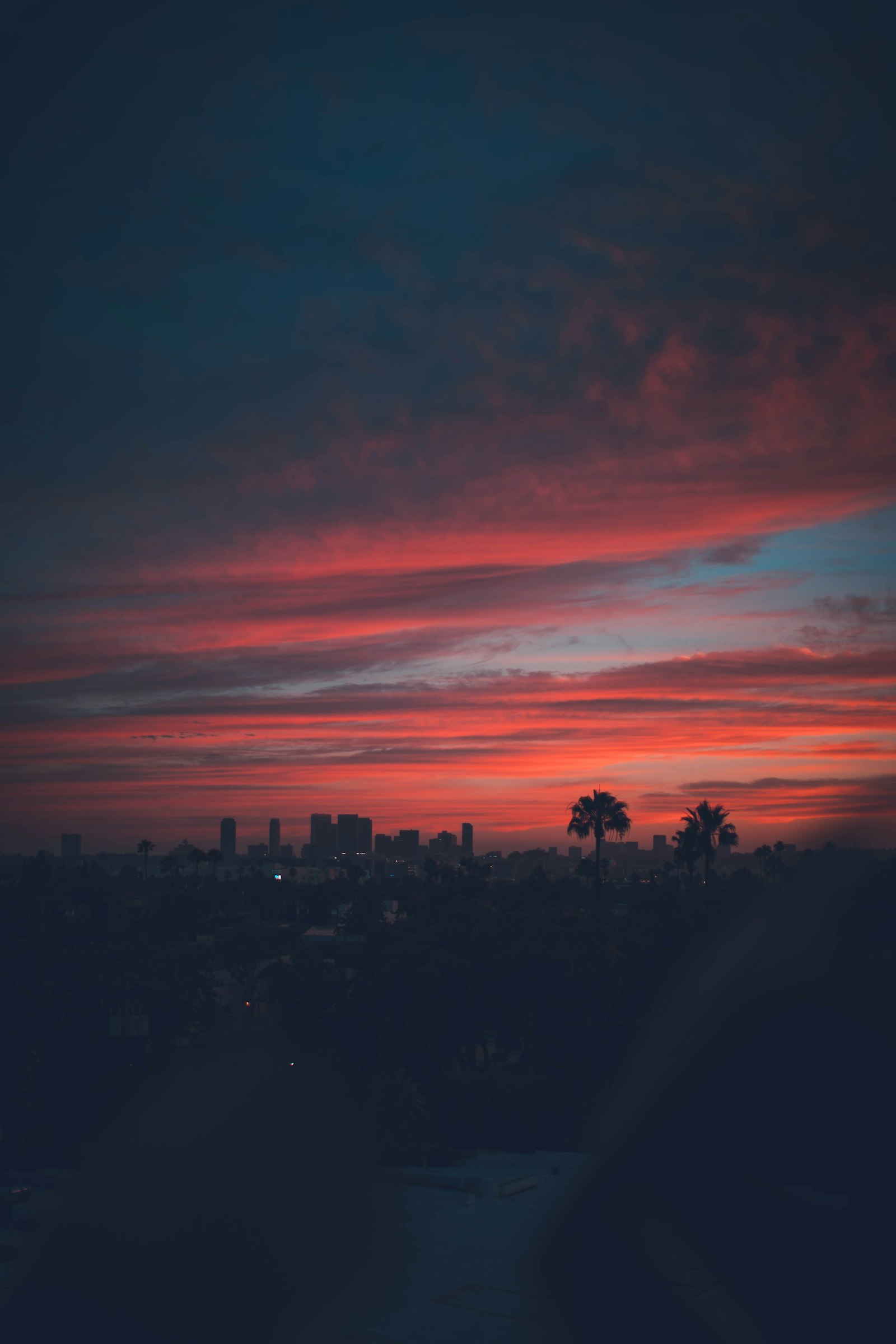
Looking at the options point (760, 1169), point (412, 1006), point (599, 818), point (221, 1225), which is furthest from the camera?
point (599, 818)

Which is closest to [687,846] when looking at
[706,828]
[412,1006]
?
[706,828]

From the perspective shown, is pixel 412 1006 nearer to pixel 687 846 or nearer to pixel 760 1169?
pixel 760 1169

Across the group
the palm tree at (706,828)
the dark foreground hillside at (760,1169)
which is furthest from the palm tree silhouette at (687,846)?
the dark foreground hillside at (760,1169)

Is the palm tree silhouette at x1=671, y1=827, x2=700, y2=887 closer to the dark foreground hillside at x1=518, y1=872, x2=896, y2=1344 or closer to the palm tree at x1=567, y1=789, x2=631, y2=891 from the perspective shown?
the palm tree at x1=567, y1=789, x2=631, y2=891

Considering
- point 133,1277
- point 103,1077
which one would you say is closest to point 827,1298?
point 133,1277

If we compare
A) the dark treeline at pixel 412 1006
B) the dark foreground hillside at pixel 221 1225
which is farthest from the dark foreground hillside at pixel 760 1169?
the dark foreground hillside at pixel 221 1225

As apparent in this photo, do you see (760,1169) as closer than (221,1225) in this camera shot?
Yes

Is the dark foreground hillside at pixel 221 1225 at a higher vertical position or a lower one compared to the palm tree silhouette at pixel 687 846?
lower

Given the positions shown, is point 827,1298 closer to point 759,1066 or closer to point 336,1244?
point 759,1066

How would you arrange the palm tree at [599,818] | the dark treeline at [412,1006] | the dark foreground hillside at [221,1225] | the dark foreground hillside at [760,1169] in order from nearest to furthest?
the dark foreground hillside at [760,1169] < the dark foreground hillside at [221,1225] < the dark treeline at [412,1006] < the palm tree at [599,818]

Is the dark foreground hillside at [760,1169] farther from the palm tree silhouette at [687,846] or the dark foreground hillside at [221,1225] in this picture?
the palm tree silhouette at [687,846]

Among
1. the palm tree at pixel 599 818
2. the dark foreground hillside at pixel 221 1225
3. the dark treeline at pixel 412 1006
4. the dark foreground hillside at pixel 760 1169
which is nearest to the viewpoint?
the dark foreground hillside at pixel 760 1169

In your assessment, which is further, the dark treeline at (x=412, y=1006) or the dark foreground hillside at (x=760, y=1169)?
the dark treeline at (x=412, y=1006)
